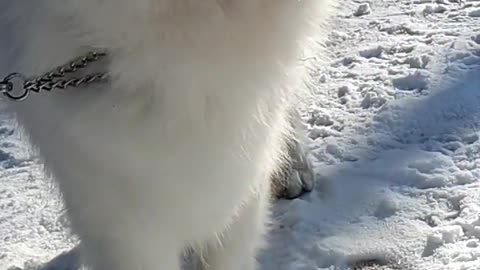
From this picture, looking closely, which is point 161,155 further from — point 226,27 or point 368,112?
point 368,112

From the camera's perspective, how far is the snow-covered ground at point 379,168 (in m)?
2.78

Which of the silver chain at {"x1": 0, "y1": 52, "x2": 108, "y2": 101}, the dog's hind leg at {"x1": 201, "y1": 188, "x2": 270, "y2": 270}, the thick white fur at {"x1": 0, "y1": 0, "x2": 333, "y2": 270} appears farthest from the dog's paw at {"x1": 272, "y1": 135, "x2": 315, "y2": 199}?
the silver chain at {"x1": 0, "y1": 52, "x2": 108, "y2": 101}

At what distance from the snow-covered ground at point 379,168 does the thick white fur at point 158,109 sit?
359 millimetres

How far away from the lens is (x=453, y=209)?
9.41 feet

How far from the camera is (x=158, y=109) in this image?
1775mm

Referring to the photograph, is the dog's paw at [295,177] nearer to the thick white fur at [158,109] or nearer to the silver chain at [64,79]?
the thick white fur at [158,109]

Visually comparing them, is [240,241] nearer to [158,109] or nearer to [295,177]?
[295,177]

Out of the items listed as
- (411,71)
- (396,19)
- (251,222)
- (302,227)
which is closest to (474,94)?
(411,71)

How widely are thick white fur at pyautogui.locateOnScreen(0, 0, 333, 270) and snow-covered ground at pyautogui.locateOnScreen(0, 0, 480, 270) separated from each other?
0.36m

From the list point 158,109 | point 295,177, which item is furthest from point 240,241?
point 158,109

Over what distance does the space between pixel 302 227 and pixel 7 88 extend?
136 centimetres

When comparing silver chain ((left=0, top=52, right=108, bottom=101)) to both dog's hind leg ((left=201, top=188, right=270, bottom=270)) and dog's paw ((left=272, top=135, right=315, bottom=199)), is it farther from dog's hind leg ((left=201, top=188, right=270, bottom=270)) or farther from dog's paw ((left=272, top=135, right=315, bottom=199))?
dog's paw ((left=272, top=135, right=315, bottom=199))

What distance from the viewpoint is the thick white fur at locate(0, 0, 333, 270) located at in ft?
5.55

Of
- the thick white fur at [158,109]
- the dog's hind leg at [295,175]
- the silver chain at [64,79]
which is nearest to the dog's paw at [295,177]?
the dog's hind leg at [295,175]
